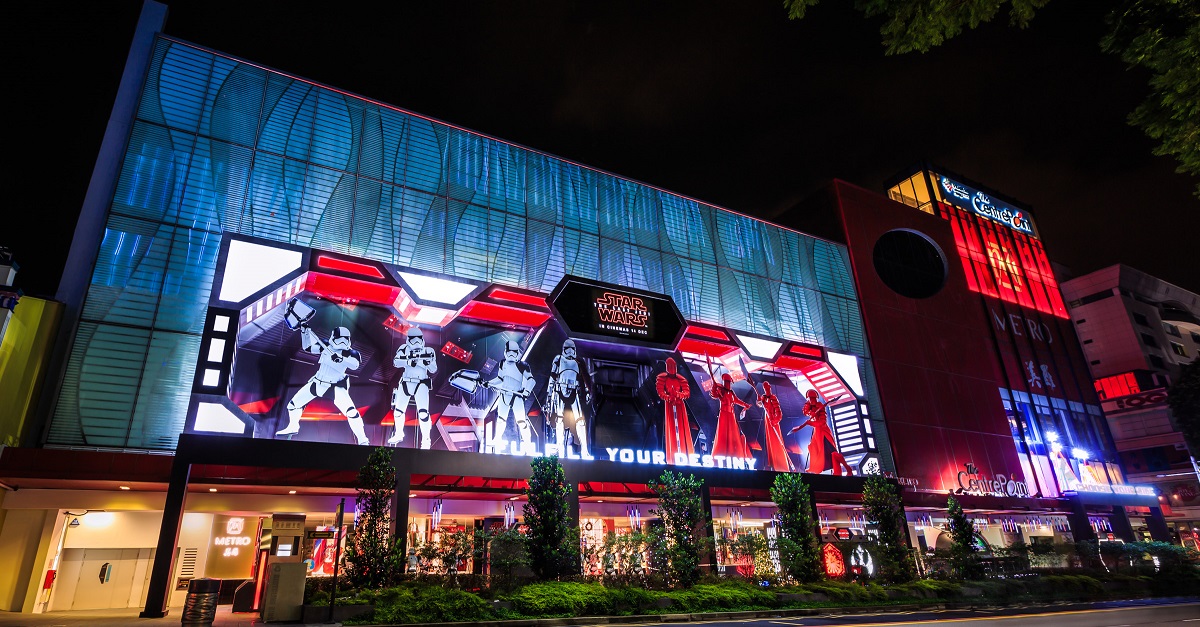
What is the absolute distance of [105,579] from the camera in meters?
20.5

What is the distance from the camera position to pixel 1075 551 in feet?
94.0

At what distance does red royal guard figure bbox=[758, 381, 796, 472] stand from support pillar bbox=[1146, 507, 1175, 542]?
31.1m

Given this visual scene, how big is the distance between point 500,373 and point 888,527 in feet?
56.7

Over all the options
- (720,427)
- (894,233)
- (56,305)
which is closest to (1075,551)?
(720,427)

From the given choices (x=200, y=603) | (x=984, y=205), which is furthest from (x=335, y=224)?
(x=984, y=205)

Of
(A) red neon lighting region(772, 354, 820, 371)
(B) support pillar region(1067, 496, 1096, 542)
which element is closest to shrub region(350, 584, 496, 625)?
(A) red neon lighting region(772, 354, 820, 371)

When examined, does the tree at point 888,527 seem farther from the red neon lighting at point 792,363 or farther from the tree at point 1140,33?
the tree at point 1140,33

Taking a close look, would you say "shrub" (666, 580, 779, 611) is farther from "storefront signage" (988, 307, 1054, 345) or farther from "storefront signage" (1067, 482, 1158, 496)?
"storefront signage" (988, 307, 1054, 345)

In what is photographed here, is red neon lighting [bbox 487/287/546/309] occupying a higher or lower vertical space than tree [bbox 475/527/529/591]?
higher

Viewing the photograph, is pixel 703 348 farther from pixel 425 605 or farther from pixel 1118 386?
pixel 1118 386

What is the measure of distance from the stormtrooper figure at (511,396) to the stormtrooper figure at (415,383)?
2411 mm

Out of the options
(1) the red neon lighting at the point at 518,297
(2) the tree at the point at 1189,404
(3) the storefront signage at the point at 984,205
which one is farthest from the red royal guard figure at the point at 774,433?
(3) the storefront signage at the point at 984,205

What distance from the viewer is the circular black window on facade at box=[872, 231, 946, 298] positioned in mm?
41906

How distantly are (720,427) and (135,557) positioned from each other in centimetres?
2362
